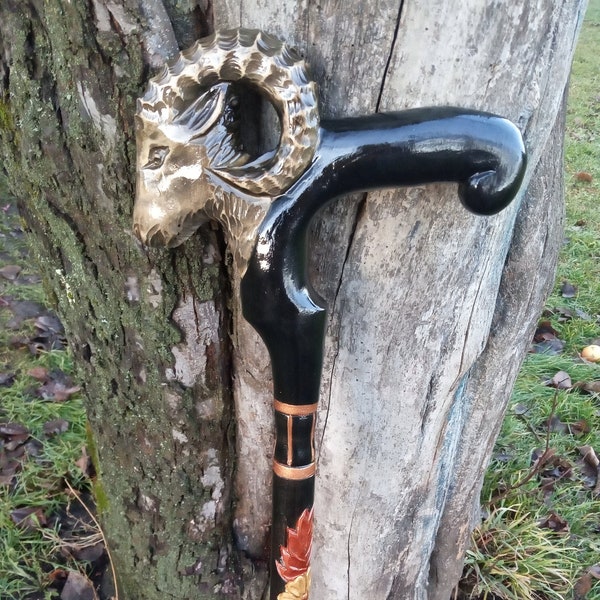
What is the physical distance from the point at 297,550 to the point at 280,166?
631 mm

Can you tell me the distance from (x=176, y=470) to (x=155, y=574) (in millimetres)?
351

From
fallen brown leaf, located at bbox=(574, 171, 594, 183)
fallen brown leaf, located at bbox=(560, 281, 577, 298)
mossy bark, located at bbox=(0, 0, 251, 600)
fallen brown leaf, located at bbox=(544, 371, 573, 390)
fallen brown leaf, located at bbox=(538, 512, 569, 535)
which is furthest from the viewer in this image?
fallen brown leaf, located at bbox=(574, 171, 594, 183)

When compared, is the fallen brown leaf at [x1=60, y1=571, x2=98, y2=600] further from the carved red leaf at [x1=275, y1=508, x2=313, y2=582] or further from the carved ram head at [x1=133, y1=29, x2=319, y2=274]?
the carved ram head at [x1=133, y1=29, x2=319, y2=274]

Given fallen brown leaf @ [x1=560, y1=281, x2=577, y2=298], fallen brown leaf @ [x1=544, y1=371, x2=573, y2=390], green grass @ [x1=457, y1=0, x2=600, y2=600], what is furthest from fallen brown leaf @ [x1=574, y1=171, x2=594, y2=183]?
fallen brown leaf @ [x1=544, y1=371, x2=573, y2=390]

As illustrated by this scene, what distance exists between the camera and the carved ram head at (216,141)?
2.40 feet

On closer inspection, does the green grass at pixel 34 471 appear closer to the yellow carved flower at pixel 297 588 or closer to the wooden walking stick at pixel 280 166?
the yellow carved flower at pixel 297 588

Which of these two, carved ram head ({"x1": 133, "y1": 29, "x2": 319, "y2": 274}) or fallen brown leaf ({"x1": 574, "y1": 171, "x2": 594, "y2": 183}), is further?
fallen brown leaf ({"x1": 574, "y1": 171, "x2": 594, "y2": 183})

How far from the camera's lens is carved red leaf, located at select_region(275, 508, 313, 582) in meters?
0.99

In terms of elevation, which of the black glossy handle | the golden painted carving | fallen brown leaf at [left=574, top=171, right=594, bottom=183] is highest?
the black glossy handle

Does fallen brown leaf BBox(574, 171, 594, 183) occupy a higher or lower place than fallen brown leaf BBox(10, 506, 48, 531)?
higher

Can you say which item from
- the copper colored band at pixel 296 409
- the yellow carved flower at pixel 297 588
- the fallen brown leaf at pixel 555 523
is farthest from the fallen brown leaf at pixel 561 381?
the copper colored band at pixel 296 409

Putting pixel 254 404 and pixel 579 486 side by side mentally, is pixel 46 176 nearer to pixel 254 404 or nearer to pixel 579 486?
pixel 254 404

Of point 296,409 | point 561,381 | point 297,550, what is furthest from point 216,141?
point 561,381

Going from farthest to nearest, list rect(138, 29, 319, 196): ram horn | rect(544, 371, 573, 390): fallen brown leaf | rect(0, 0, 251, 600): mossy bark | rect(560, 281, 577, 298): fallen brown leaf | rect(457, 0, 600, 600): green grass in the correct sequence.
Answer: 1. rect(560, 281, 577, 298): fallen brown leaf
2. rect(544, 371, 573, 390): fallen brown leaf
3. rect(457, 0, 600, 600): green grass
4. rect(0, 0, 251, 600): mossy bark
5. rect(138, 29, 319, 196): ram horn
